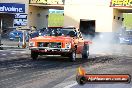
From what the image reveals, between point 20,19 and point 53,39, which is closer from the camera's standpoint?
point 53,39

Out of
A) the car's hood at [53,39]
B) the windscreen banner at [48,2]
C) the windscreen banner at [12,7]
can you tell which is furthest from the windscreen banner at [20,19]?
the car's hood at [53,39]

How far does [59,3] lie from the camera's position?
4534cm

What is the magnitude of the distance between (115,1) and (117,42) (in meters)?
5.13

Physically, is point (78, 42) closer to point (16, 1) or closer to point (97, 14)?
point (97, 14)

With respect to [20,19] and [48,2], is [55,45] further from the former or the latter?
[48,2]

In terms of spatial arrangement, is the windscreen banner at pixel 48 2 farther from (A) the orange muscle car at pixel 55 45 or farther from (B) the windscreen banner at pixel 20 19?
(A) the orange muscle car at pixel 55 45

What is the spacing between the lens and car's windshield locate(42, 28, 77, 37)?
1759cm

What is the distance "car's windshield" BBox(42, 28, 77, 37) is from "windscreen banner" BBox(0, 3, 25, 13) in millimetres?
27999

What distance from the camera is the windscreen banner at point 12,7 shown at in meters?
45.5

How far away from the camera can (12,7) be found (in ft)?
149

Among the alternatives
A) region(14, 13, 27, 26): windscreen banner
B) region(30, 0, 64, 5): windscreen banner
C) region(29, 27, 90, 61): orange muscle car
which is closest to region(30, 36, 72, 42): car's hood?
region(29, 27, 90, 61): orange muscle car

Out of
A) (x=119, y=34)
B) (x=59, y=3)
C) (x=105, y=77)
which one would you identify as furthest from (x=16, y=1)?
(x=105, y=77)

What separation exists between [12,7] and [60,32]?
94.1 ft

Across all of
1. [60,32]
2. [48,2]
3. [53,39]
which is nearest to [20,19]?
[48,2]
